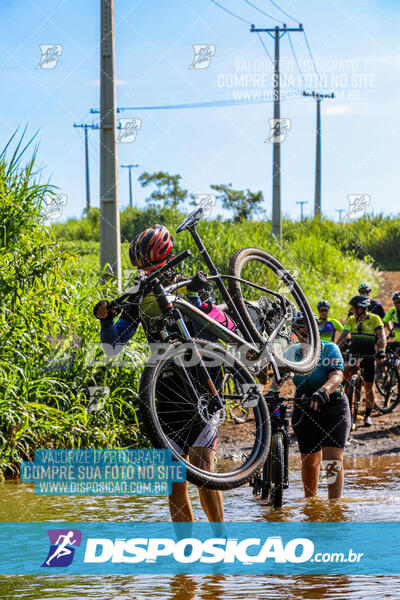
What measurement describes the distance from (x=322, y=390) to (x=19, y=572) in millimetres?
2627

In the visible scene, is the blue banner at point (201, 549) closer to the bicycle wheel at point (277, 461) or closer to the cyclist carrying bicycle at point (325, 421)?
the bicycle wheel at point (277, 461)

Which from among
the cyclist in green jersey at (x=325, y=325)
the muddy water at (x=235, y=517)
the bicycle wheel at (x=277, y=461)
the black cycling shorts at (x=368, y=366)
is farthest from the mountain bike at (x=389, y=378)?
the bicycle wheel at (x=277, y=461)

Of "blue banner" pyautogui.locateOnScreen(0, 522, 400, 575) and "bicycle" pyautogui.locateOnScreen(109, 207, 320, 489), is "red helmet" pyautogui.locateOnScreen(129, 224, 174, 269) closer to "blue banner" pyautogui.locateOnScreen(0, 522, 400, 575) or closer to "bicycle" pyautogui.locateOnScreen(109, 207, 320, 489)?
"bicycle" pyautogui.locateOnScreen(109, 207, 320, 489)

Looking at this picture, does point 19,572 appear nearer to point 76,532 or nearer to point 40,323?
point 76,532

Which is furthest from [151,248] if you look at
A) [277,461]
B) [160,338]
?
[277,461]

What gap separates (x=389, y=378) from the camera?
42.6 feet

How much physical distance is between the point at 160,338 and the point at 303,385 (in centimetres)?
238

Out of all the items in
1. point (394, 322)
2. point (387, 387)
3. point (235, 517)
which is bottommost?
point (235, 517)

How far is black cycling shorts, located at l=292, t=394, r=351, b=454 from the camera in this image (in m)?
6.70

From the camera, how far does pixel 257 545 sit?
620 centimetres

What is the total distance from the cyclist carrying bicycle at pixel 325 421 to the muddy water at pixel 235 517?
384 mm

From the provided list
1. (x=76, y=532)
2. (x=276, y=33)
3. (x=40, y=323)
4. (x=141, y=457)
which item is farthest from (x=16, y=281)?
(x=276, y=33)

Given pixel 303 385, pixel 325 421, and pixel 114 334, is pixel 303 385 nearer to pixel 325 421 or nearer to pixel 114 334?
pixel 325 421

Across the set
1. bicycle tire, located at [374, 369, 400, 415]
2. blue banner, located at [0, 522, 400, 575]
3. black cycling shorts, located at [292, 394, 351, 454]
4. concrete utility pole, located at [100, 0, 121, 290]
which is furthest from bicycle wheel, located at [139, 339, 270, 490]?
bicycle tire, located at [374, 369, 400, 415]
